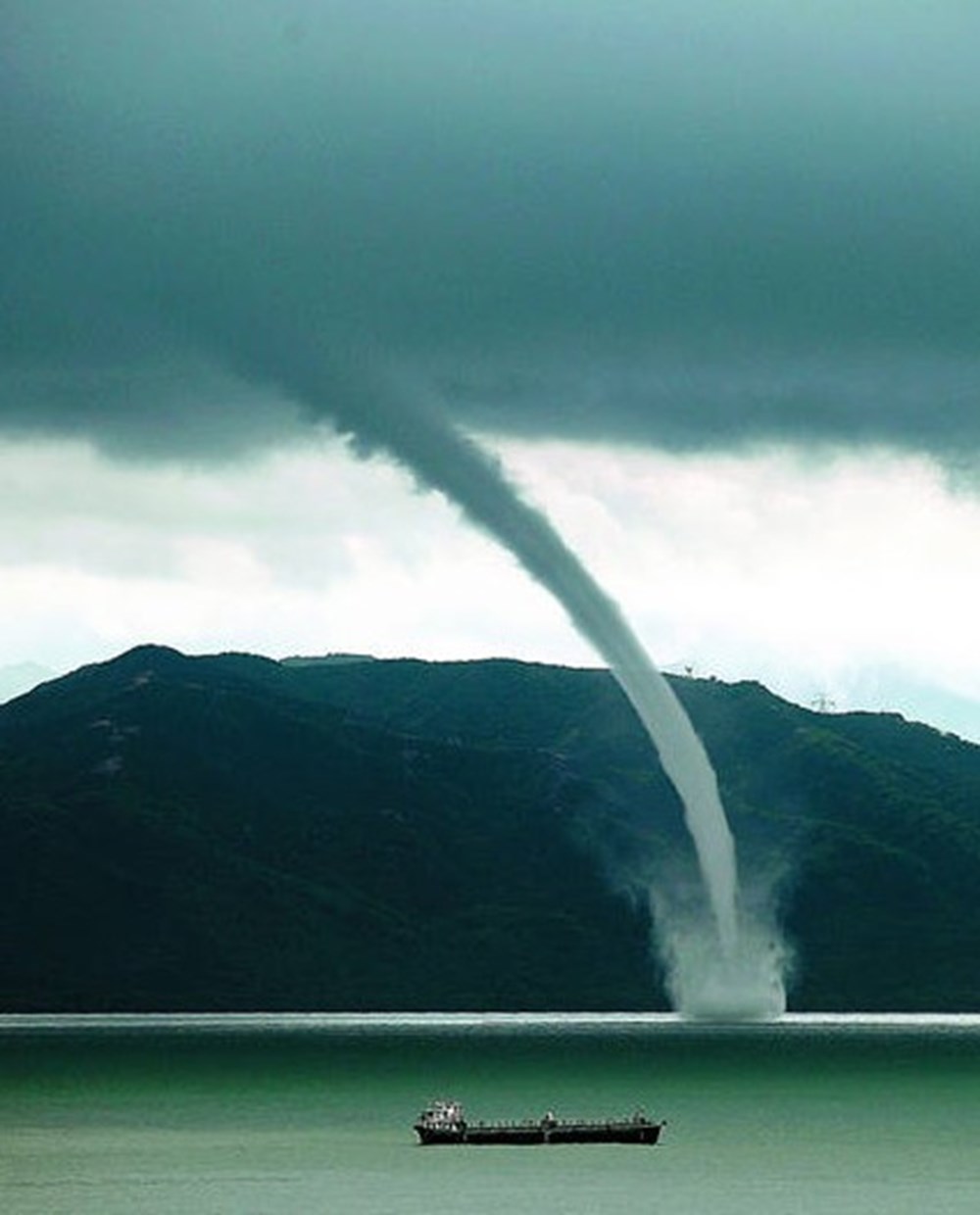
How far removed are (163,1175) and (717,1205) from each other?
36.1 m

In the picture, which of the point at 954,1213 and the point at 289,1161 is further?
the point at 289,1161

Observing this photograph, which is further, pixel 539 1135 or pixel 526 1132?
pixel 526 1132

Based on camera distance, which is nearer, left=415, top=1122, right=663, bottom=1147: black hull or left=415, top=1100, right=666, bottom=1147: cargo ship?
left=415, top=1100, right=666, bottom=1147: cargo ship

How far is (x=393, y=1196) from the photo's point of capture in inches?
5930

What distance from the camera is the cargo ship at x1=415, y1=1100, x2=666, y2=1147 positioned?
625 feet

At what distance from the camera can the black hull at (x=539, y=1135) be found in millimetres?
190750

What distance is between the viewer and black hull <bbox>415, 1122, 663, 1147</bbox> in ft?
626

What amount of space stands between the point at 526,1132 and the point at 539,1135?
0.91 metres

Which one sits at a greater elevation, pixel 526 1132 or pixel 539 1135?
pixel 526 1132

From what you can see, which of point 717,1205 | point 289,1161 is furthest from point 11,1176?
point 717,1205

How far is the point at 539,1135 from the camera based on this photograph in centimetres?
19138

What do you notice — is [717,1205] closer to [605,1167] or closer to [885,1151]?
[605,1167]

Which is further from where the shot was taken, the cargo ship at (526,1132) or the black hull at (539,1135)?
the black hull at (539,1135)

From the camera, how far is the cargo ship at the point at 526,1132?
19062cm
